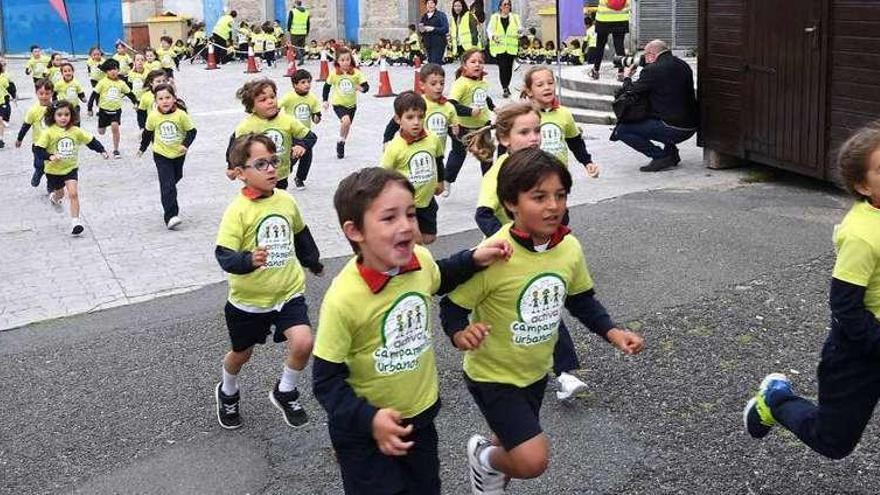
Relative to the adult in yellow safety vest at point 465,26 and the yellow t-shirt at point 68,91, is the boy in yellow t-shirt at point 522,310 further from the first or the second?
the adult in yellow safety vest at point 465,26

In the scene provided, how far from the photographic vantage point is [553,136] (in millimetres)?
7137

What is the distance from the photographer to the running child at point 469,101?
1048cm

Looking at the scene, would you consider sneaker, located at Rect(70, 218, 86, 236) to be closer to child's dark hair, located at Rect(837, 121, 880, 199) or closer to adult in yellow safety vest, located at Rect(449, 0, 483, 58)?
child's dark hair, located at Rect(837, 121, 880, 199)

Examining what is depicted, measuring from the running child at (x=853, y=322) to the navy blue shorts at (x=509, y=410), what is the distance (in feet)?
3.57

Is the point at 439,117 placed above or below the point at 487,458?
above

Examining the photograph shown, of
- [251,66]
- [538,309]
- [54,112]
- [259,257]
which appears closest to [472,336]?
[538,309]

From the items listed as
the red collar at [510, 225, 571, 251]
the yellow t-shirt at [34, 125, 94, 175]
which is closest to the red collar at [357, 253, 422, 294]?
the red collar at [510, 225, 571, 251]

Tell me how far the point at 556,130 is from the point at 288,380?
9.19 ft

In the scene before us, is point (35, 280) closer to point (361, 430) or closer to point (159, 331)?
point (159, 331)

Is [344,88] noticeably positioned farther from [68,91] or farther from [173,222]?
[68,91]

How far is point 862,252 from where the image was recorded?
3734 mm

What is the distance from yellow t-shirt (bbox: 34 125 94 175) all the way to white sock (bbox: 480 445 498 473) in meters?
7.86

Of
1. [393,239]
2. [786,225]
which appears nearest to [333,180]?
[786,225]

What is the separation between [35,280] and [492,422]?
5.96 m
